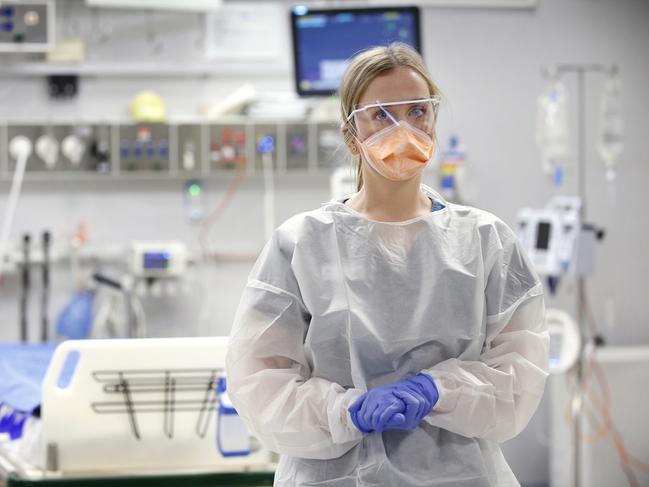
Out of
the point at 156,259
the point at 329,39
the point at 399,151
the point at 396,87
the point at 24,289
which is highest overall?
Result: the point at 329,39

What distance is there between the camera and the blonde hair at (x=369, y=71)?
158 cm

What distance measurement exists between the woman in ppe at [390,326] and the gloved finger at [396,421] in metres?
0.07

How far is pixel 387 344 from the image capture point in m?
1.53

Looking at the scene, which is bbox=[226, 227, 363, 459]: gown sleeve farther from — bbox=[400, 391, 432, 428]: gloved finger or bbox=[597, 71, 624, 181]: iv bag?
bbox=[597, 71, 624, 181]: iv bag

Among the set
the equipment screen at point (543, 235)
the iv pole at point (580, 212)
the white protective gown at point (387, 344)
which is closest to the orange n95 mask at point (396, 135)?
the white protective gown at point (387, 344)

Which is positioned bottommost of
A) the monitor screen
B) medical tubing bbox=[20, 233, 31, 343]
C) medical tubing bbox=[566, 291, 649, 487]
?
medical tubing bbox=[566, 291, 649, 487]

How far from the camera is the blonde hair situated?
1579mm

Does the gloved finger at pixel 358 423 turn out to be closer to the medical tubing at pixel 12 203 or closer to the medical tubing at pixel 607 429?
the medical tubing at pixel 607 429

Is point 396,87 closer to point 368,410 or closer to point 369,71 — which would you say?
point 369,71

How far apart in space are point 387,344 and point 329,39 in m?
2.60

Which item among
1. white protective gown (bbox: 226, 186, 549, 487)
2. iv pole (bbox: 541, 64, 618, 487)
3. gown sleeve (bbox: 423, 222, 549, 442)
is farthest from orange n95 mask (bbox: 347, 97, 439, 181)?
iv pole (bbox: 541, 64, 618, 487)

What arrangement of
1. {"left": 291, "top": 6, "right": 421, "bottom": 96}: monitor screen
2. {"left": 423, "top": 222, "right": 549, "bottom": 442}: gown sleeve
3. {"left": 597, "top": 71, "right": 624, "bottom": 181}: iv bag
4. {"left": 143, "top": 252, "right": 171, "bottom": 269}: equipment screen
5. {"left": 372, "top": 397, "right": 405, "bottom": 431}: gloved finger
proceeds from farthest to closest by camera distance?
{"left": 143, "top": 252, "right": 171, "bottom": 269}: equipment screen
{"left": 597, "top": 71, "right": 624, "bottom": 181}: iv bag
{"left": 291, "top": 6, "right": 421, "bottom": 96}: monitor screen
{"left": 423, "top": 222, "right": 549, "bottom": 442}: gown sleeve
{"left": 372, "top": 397, "right": 405, "bottom": 431}: gloved finger

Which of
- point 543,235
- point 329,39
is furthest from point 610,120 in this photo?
point 329,39

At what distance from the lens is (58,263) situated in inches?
182
